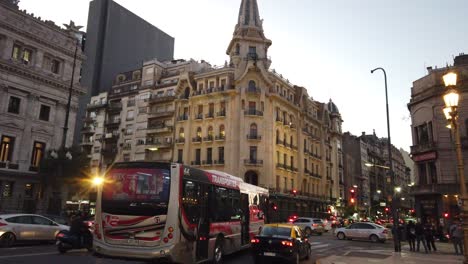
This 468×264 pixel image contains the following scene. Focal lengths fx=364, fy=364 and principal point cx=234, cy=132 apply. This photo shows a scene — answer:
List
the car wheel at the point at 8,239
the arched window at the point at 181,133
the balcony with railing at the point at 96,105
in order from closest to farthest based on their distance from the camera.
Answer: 1. the car wheel at the point at 8,239
2. the arched window at the point at 181,133
3. the balcony with railing at the point at 96,105

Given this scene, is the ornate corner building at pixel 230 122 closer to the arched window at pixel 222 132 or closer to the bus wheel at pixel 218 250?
the arched window at pixel 222 132

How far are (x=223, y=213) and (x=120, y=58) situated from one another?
75794 mm

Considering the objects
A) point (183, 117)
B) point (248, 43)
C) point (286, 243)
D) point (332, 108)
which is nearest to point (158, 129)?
point (183, 117)

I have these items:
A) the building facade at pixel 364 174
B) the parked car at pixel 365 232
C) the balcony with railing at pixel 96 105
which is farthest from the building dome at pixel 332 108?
the parked car at pixel 365 232

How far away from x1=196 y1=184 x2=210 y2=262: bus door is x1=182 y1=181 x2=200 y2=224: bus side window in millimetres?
317

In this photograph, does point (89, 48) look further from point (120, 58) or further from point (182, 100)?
point (182, 100)

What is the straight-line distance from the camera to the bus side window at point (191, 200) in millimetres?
11025

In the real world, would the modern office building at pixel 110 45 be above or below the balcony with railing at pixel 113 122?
above

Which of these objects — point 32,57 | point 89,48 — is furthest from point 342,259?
point 89,48

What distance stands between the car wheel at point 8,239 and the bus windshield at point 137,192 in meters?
8.06

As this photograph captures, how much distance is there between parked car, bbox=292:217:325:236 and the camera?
34.6 m

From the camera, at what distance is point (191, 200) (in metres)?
11.5

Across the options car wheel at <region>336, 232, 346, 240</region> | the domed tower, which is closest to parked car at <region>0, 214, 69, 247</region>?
car wheel at <region>336, 232, 346, 240</region>

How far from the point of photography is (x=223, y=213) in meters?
14.1
